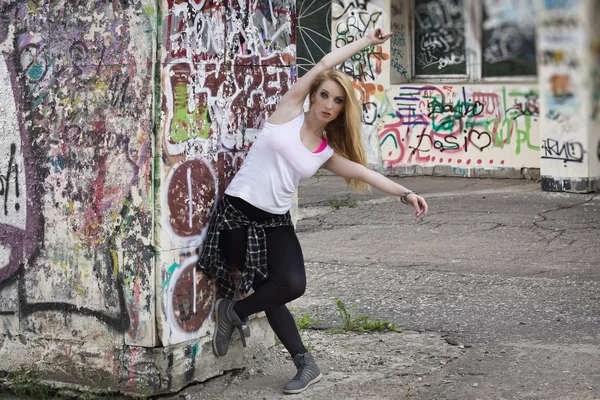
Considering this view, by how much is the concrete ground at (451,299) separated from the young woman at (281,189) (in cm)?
49

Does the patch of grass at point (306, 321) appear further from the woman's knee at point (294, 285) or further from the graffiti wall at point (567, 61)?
the graffiti wall at point (567, 61)

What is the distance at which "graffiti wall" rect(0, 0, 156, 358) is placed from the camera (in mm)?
3977

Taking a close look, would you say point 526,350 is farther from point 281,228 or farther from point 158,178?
point 158,178

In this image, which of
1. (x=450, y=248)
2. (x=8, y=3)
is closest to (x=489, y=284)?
(x=450, y=248)

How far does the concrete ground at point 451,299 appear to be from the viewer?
4.31 m

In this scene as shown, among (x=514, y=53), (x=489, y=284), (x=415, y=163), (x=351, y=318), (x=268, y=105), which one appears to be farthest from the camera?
(x=415, y=163)

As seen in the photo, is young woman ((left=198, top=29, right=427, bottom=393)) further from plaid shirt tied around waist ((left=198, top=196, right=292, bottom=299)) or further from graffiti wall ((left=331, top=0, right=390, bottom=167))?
graffiti wall ((left=331, top=0, right=390, bottom=167))

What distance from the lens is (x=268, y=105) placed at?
4586mm

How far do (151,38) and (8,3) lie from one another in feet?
2.98

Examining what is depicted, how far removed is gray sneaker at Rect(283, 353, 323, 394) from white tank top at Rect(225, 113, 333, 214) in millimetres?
742

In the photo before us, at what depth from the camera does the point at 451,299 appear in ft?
19.9

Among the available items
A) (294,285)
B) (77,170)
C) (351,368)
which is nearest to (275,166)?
(294,285)

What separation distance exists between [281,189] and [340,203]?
6256mm

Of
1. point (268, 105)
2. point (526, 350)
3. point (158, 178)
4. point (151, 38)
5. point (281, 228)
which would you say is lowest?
point (526, 350)
